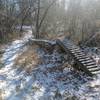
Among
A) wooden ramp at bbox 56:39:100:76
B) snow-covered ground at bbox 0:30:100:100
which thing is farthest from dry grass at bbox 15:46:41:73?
wooden ramp at bbox 56:39:100:76

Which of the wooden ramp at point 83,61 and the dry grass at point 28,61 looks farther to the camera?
the dry grass at point 28,61

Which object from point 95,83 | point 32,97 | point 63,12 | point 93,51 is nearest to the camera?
point 32,97

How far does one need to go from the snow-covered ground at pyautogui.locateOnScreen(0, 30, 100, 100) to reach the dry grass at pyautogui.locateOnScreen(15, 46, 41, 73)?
1.34 feet

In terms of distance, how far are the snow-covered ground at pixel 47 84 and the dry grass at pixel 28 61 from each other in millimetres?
407

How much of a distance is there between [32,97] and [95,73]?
3.99 metres

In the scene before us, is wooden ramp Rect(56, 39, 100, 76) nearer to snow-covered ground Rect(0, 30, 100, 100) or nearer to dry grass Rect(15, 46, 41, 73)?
snow-covered ground Rect(0, 30, 100, 100)

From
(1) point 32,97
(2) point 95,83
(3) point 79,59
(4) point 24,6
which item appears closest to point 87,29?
(3) point 79,59

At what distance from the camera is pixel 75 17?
20812 millimetres

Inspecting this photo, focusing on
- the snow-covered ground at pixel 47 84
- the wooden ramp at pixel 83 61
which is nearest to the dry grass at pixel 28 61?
the snow-covered ground at pixel 47 84

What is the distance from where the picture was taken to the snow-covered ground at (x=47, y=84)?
9.19 meters

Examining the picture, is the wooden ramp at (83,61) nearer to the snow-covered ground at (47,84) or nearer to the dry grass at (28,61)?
the snow-covered ground at (47,84)

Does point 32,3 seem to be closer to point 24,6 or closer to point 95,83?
point 24,6

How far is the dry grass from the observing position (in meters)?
13.1

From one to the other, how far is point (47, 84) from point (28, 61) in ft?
13.5
